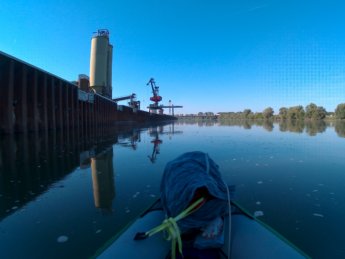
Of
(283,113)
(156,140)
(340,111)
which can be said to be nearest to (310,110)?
(340,111)

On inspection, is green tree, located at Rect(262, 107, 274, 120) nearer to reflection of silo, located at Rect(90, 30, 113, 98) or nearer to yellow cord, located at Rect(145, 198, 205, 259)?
reflection of silo, located at Rect(90, 30, 113, 98)

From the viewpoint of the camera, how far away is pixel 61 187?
15.8ft

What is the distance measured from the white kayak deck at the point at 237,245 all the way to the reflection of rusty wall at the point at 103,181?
71.6 inches

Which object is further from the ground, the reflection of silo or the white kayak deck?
the reflection of silo

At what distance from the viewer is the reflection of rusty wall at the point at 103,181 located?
4027mm

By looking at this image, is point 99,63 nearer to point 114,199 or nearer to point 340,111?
point 114,199

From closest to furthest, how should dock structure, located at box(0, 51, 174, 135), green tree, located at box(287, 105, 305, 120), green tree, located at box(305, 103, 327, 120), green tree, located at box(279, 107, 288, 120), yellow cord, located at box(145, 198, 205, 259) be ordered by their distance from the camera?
yellow cord, located at box(145, 198, 205, 259)
dock structure, located at box(0, 51, 174, 135)
green tree, located at box(305, 103, 327, 120)
green tree, located at box(287, 105, 305, 120)
green tree, located at box(279, 107, 288, 120)

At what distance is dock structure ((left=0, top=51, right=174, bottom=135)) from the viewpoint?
13.9 metres

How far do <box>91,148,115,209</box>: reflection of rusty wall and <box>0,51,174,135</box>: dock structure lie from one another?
10022 mm

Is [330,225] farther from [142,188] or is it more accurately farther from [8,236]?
[8,236]

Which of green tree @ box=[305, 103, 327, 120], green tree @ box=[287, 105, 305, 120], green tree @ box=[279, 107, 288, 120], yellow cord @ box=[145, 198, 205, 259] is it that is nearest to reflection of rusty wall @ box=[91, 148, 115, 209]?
yellow cord @ box=[145, 198, 205, 259]

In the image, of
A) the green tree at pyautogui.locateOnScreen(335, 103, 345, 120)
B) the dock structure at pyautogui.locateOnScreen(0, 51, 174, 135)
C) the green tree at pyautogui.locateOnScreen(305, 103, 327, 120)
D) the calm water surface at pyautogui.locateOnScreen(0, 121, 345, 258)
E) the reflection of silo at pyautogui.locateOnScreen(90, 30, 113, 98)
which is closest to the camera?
the calm water surface at pyautogui.locateOnScreen(0, 121, 345, 258)

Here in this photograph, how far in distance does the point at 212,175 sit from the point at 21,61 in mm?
17504

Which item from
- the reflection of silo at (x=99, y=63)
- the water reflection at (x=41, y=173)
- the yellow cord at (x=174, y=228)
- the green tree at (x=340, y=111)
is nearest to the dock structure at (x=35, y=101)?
the water reflection at (x=41, y=173)
